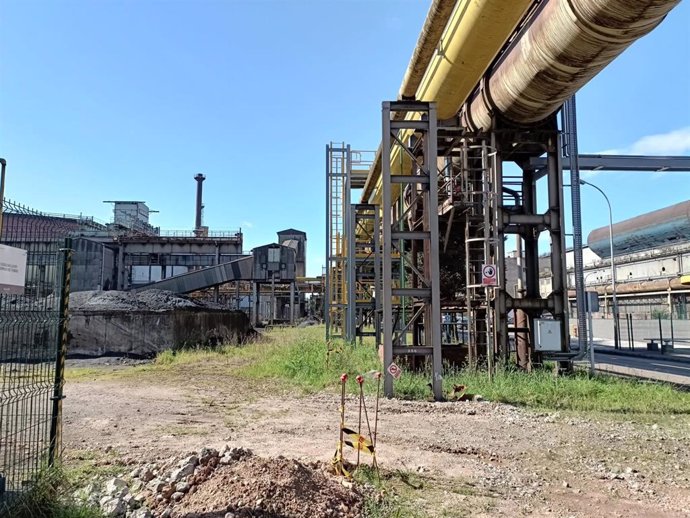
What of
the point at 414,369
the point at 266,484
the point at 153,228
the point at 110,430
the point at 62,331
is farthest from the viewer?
the point at 153,228

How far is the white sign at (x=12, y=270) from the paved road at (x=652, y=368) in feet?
45.7

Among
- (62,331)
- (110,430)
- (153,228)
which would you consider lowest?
(110,430)

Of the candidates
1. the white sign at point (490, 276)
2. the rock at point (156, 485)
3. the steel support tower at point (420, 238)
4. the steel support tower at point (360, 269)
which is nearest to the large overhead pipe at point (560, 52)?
the steel support tower at point (420, 238)

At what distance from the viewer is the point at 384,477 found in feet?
17.2

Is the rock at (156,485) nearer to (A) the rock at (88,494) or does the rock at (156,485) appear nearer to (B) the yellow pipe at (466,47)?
(A) the rock at (88,494)

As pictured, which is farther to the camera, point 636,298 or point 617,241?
point 617,241

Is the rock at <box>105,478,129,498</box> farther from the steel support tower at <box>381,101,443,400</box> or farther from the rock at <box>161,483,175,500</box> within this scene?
the steel support tower at <box>381,101,443,400</box>

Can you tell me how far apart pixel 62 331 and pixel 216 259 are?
4611cm

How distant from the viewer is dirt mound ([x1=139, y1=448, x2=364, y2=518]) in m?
4.03

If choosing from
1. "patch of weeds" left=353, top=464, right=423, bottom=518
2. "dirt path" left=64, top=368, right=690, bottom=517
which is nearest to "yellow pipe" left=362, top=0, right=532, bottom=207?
"dirt path" left=64, top=368, right=690, bottom=517

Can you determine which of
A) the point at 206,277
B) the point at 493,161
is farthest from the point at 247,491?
the point at 206,277

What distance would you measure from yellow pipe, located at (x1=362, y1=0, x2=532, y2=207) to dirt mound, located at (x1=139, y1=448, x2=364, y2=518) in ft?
23.8

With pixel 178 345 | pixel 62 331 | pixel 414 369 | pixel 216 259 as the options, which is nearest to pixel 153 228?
pixel 216 259

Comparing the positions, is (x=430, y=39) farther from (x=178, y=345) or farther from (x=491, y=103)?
(x=178, y=345)
